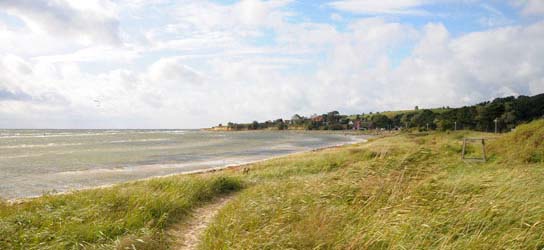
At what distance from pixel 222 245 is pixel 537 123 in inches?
928

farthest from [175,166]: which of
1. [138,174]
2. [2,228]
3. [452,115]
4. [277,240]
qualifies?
[452,115]

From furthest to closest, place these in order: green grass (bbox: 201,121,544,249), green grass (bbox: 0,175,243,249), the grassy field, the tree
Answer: the tree < green grass (bbox: 0,175,243,249) < the grassy field < green grass (bbox: 201,121,544,249)

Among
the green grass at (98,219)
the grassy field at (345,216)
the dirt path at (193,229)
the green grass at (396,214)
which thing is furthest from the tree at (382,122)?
the green grass at (396,214)

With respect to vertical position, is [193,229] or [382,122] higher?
[382,122]

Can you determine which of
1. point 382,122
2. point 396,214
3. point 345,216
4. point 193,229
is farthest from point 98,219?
point 382,122

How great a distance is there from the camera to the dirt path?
8.93 metres

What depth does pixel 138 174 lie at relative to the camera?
3005 cm

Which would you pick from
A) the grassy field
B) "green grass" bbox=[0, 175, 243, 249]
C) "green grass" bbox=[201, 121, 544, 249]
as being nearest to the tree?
"green grass" bbox=[0, 175, 243, 249]

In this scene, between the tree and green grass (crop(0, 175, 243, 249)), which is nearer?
green grass (crop(0, 175, 243, 249))

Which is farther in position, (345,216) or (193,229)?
(193,229)

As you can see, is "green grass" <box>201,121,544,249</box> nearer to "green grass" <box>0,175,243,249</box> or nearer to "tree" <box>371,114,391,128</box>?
"green grass" <box>0,175,243,249</box>

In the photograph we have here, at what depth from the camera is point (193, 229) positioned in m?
10.4

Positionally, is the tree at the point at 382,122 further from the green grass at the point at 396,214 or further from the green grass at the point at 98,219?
the green grass at the point at 396,214

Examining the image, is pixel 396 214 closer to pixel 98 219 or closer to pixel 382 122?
pixel 98 219
